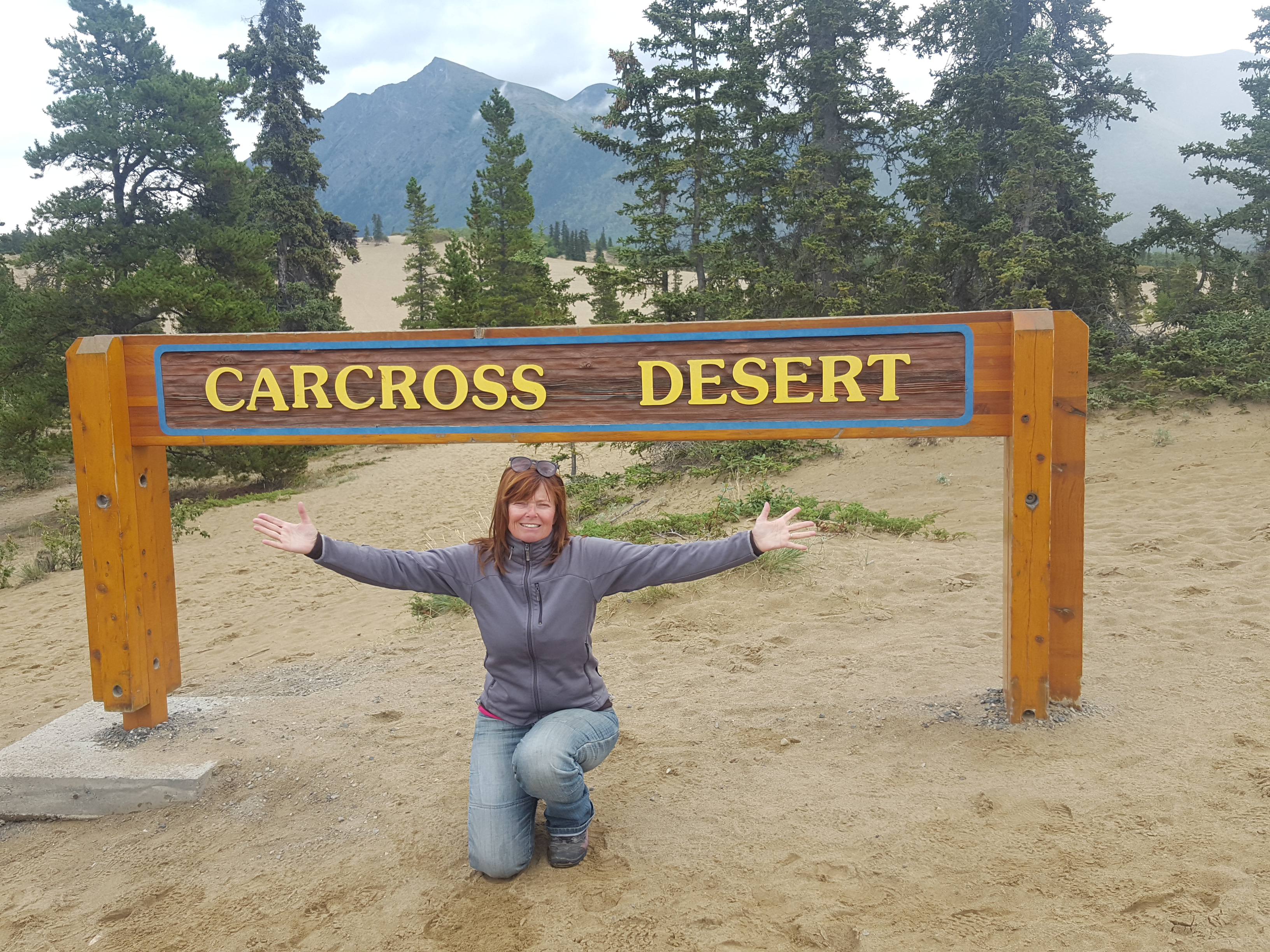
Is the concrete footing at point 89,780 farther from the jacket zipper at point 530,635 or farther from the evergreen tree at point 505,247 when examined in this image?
the evergreen tree at point 505,247

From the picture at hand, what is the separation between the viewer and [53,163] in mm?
16094

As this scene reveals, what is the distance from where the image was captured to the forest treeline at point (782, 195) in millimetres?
14586

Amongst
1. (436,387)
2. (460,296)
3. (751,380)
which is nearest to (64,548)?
(436,387)

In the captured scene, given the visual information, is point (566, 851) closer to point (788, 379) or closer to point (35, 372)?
point (788, 379)

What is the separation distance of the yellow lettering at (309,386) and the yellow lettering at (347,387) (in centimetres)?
7

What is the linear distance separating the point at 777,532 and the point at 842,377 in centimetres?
110

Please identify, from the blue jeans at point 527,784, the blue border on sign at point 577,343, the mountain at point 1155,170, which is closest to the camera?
the blue jeans at point 527,784

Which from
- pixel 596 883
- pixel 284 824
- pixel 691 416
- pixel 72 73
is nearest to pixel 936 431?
pixel 691 416

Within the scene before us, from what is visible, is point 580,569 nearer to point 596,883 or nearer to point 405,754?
point 596,883

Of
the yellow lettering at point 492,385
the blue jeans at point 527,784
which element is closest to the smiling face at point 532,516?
the blue jeans at point 527,784

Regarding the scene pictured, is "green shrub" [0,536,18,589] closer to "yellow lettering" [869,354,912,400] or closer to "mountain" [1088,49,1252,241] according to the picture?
"yellow lettering" [869,354,912,400]

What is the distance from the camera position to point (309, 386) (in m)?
4.06

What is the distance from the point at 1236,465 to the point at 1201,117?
244 metres

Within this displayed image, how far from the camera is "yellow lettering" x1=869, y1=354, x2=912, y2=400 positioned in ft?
12.0
